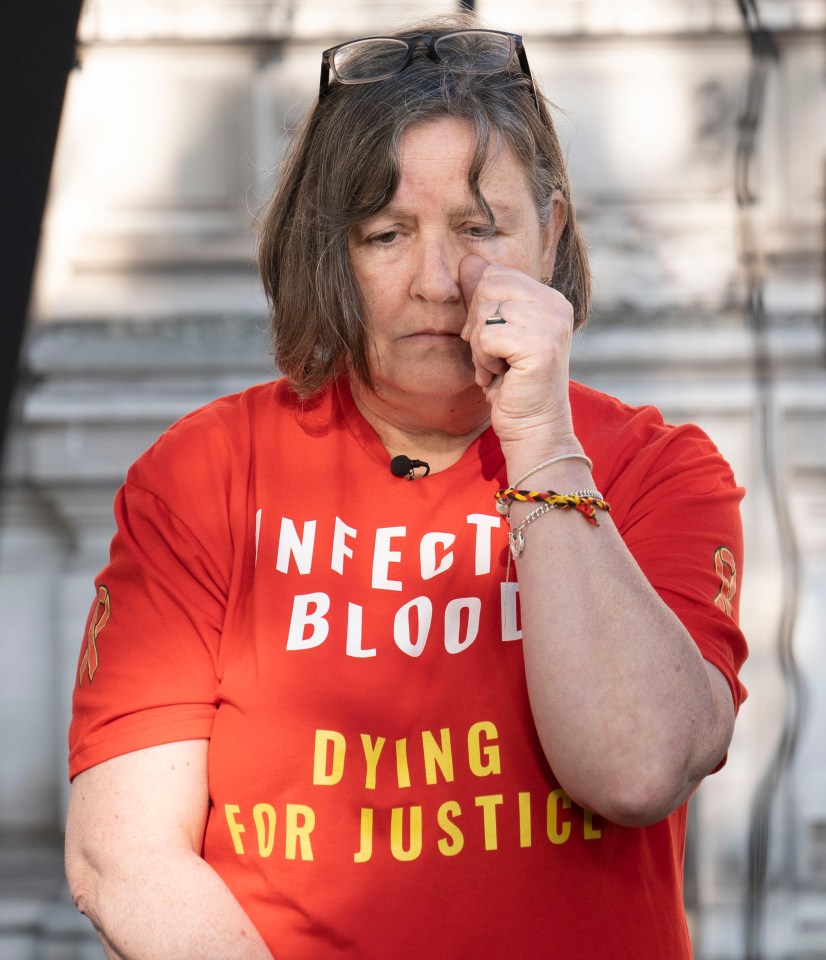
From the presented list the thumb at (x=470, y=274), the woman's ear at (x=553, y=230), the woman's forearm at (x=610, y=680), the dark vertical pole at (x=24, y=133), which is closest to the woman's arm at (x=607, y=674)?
the woman's forearm at (x=610, y=680)

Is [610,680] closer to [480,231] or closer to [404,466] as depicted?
[404,466]

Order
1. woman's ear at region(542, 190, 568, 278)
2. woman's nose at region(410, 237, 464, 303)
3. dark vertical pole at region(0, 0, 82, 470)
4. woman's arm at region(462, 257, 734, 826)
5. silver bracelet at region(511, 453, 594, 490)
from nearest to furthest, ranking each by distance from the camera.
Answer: woman's arm at region(462, 257, 734, 826), silver bracelet at region(511, 453, 594, 490), woman's nose at region(410, 237, 464, 303), woman's ear at region(542, 190, 568, 278), dark vertical pole at region(0, 0, 82, 470)

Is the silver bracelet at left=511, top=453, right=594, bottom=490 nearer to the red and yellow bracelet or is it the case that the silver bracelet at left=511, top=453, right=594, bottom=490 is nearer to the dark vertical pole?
the red and yellow bracelet

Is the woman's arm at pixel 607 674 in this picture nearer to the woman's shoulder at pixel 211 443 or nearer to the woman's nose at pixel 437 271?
the woman's nose at pixel 437 271

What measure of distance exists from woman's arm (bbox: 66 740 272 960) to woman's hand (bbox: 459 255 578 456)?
0.52 m

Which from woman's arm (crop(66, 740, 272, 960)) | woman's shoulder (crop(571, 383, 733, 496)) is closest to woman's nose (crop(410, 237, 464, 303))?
woman's shoulder (crop(571, 383, 733, 496))

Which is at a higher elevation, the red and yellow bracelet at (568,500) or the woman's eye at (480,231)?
the woman's eye at (480,231)

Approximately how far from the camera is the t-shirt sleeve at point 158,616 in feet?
4.63

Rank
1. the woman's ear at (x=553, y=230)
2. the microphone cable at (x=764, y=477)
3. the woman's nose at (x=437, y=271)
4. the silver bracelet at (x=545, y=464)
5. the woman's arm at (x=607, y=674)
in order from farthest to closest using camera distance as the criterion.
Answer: the microphone cable at (x=764, y=477) < the woman's ear at (x=553, y=230) < the woman's nose at (x=437, y=271) < the silver bracelet at (x=545, y=464) < the woman's arm at (x=607, y=674)

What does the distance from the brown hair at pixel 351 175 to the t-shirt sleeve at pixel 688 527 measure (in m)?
0.35

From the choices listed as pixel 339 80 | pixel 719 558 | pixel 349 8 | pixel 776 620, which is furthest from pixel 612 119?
pixel 719 558

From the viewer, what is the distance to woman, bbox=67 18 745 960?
134cm

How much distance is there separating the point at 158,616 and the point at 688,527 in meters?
0.63

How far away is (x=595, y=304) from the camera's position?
2992 mm
